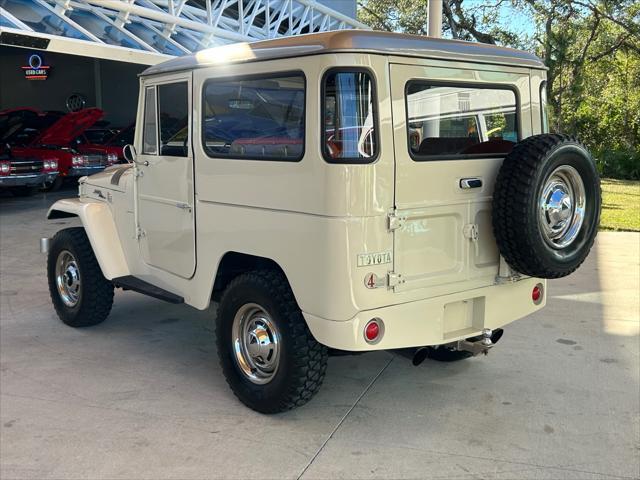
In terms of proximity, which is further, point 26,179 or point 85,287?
point 26,179

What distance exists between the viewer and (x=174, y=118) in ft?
15.2

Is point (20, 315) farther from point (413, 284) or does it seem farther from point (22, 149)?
point (22, 149)

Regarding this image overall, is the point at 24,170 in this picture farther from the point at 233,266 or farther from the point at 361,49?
the point at 361,49

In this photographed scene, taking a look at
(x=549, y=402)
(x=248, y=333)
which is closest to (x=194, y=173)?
(x=248, y=333)

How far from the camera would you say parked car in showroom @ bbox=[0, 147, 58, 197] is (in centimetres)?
1369

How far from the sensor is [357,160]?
3453mm

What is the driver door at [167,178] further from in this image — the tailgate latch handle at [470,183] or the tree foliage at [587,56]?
the tree foliage at [587,56]

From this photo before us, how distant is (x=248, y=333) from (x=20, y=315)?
10.2ft

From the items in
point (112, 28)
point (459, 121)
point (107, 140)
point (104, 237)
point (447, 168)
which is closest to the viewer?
point (447, 168)

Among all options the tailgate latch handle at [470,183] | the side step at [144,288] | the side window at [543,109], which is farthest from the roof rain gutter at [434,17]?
the side step at [144,288]

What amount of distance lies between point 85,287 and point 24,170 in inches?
381

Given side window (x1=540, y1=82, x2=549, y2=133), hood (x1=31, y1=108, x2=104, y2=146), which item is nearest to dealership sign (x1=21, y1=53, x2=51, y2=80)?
hood (x1=31, y1=108, x2=104, y2=146)

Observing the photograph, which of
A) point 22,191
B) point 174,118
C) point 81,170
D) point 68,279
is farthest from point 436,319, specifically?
point 22,191

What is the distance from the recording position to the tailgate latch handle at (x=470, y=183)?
386cm
